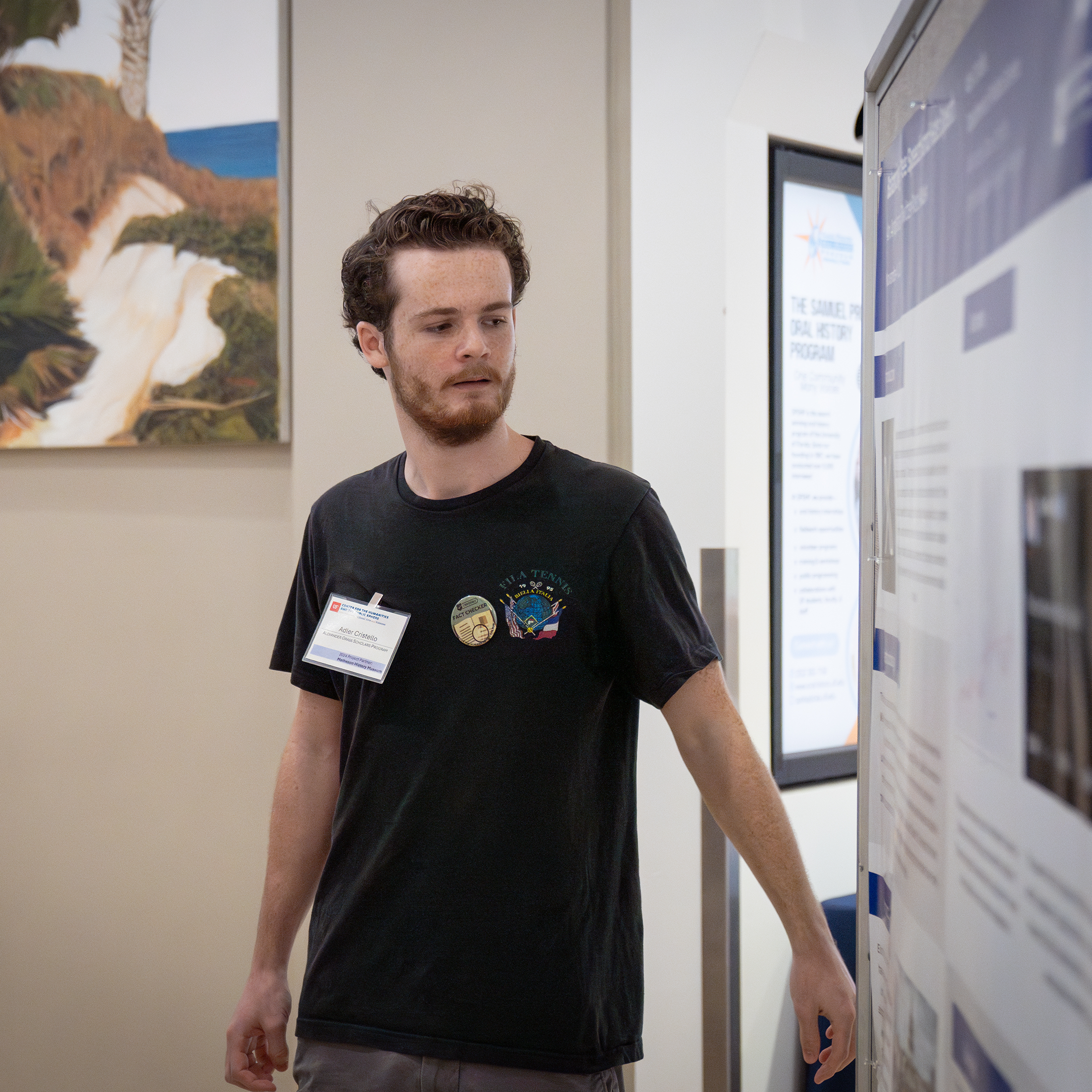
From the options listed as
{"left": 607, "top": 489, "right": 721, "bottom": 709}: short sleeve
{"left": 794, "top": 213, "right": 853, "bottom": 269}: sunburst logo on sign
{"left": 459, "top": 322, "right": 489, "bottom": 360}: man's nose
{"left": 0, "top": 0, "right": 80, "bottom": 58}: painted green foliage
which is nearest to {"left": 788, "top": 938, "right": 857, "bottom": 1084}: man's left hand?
{"left": 607, "top": 489, "right": 721, "bottom": 709}: short sleeve

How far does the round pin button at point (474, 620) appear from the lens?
51.6 inches

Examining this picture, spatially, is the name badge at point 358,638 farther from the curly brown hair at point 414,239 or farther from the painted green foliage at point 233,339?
the painted green foliage at point 233,339

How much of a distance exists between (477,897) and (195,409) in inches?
56.3

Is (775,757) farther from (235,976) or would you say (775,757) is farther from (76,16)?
(76,16)

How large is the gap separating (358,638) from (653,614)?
41 cm

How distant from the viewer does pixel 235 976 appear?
226 cm

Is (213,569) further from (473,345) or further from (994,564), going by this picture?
(994,564)

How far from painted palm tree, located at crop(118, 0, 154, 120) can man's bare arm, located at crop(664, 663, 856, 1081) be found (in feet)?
6.36

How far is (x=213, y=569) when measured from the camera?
228 cm

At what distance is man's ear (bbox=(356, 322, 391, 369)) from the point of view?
146cm

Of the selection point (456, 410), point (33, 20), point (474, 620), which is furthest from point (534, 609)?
point (33, 20)

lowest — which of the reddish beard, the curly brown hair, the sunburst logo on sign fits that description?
the reddish beard

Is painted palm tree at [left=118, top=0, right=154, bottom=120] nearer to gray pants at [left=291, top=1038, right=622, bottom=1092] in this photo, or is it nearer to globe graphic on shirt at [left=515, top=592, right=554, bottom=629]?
globe graphic on shirt at [left=515, top=592, right=554, bottom=629]

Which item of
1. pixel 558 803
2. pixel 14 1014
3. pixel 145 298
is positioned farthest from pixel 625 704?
pixel 14 1014
